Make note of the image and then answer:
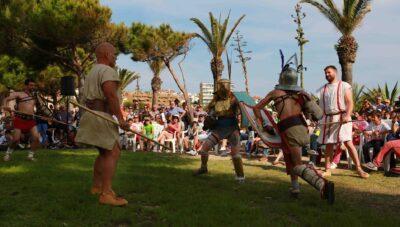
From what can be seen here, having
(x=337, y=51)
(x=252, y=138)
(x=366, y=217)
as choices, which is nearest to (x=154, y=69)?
(x=337, y=51)

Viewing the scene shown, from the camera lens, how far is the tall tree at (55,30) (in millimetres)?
23203

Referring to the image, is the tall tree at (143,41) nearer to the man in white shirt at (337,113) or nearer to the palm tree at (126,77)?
the palm tree at (126,77)

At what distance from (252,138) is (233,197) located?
8488 millimetres

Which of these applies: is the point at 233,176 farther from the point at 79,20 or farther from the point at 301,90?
the point at 79,20

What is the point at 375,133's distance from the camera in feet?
36.0

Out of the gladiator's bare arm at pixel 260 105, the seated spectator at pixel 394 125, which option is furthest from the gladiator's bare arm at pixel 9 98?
the seated spectator at pixel 394 125

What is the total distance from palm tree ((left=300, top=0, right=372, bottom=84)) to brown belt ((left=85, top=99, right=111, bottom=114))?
53.5 feet

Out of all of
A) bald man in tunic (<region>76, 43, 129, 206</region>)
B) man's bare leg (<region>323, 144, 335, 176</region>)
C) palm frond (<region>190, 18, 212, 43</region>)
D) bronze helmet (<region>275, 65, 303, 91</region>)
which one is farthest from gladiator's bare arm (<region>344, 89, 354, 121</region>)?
palm frond (<region>190, 18, 212, 43</region>)

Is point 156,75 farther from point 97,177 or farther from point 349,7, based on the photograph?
point 97,177

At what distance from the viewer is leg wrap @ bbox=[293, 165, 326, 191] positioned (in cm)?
581

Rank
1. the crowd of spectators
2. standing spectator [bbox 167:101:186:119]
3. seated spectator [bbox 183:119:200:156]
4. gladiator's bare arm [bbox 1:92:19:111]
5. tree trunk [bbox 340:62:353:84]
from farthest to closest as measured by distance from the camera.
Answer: tree trunk [bbox 340:62:353:84] < standing spectator [bbox 167:101:186:119] < seated spectator [bbox 183:119:200:156] < the crowd of spectators < gladiator's bare arm [bbox 1:92:19:111]

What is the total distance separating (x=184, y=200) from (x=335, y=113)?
398cm

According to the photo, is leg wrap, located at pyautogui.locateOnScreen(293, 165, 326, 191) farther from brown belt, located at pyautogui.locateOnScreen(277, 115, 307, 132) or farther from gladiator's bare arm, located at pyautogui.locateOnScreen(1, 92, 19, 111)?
gladiator's bare arm, located at pyautogui.locateOnScreen(1, 92, 19, 111)

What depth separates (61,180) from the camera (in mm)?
7418
